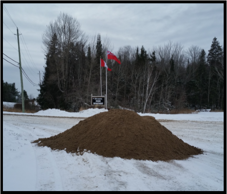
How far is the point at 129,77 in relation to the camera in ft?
145

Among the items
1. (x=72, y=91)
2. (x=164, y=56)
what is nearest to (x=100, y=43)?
(x=72, y=91)

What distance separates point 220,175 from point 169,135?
2218 millimetres

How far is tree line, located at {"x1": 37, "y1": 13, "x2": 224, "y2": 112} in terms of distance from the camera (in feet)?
116

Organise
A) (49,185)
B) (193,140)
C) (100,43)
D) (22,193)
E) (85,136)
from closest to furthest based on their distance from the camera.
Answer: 1. (22,193)
2. (49,185)
3. (85,136)
4. (193,140)
5. (100,43)

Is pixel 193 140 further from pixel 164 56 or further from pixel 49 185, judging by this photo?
pixel 164 56

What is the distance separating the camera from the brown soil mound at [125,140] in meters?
5.47

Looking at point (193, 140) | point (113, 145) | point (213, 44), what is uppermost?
point (213, 44)

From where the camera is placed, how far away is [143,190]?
355cm

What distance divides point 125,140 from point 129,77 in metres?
39.2

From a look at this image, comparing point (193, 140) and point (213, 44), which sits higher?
point (213, 44)

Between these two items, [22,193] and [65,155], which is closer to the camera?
[22,193]

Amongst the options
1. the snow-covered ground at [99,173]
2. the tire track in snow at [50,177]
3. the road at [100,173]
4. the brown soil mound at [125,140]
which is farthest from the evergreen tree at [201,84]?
the tire track in snow at [50,177]

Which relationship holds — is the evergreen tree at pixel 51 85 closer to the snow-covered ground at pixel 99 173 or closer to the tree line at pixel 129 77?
the tree line at pixel 129 77

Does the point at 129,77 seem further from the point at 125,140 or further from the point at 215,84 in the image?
the point at 125,140
